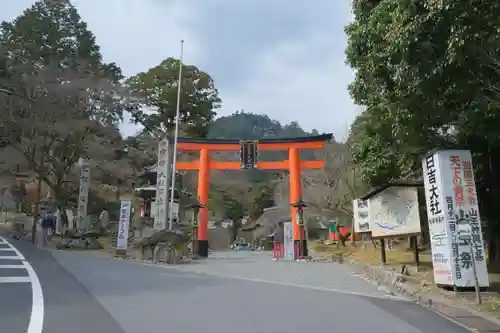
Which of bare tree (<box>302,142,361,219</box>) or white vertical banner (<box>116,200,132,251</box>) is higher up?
bare tree (<box>302,142,361,219</box>)

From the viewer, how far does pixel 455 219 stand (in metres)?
9.33

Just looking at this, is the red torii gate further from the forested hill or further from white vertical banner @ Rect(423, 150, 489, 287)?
the forested hill

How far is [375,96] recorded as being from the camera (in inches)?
436

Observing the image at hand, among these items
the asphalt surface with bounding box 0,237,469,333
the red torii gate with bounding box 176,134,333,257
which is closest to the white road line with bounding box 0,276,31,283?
the asphalt surface with bounding box 0,237,469,333

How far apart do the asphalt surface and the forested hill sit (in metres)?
64.0

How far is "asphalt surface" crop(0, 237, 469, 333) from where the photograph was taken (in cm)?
634

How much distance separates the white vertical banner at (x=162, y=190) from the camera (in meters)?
21.1

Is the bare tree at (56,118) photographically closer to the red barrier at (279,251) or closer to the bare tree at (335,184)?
the red barrier at (279,251)

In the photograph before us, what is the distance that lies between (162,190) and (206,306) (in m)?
14.1

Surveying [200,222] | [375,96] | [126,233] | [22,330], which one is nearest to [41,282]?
[22,330]

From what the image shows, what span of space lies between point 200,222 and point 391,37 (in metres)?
17.8

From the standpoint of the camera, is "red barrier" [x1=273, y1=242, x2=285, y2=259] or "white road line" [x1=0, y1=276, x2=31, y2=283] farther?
"red barrier" [x1=273, y1=242, x2=285, y2=259]

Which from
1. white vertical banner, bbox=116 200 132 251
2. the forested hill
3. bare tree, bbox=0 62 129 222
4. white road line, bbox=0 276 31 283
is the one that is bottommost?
white road line, bbox=0 276 31 283

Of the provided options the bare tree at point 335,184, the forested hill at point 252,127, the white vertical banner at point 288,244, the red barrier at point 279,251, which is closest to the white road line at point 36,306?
the white vertical banner at point 288,244
